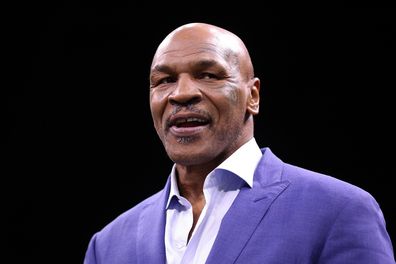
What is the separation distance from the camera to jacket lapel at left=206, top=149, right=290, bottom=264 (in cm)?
169

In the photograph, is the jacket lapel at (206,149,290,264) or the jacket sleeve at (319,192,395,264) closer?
the jacket sleeve at (319,192,395,264)

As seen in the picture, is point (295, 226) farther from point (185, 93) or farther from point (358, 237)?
point (185, 93)

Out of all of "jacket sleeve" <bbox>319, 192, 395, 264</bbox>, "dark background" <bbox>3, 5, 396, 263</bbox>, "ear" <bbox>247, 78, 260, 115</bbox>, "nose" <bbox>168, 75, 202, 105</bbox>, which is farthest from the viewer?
"dark background" <bbox>3, 5, 396, 263</bbox>

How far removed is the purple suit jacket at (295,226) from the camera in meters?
1.61

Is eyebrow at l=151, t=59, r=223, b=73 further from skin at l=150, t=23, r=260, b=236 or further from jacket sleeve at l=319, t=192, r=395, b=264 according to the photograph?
jacket sleeve at l=319, t=192, r=395, b=264

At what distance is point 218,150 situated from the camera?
1870 mm

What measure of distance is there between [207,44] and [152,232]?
56 cm

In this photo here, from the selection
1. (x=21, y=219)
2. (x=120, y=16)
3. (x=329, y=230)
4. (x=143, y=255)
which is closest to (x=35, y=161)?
(x=21, y=219)

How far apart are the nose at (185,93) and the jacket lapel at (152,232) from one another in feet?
1.08

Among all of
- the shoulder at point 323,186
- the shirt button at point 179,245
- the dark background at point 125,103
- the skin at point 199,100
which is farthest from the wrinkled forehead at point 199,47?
the dark background at point 125,103

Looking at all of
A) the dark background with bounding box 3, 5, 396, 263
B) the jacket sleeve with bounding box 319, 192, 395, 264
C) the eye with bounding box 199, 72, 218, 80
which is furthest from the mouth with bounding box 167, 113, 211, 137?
the dark background with bounding box 3, 5, 396, 263

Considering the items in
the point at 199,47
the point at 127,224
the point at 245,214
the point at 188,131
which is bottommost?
the point at 127,224

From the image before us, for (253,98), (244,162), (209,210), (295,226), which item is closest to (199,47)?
(253,98)

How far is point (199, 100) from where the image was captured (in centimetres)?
184
